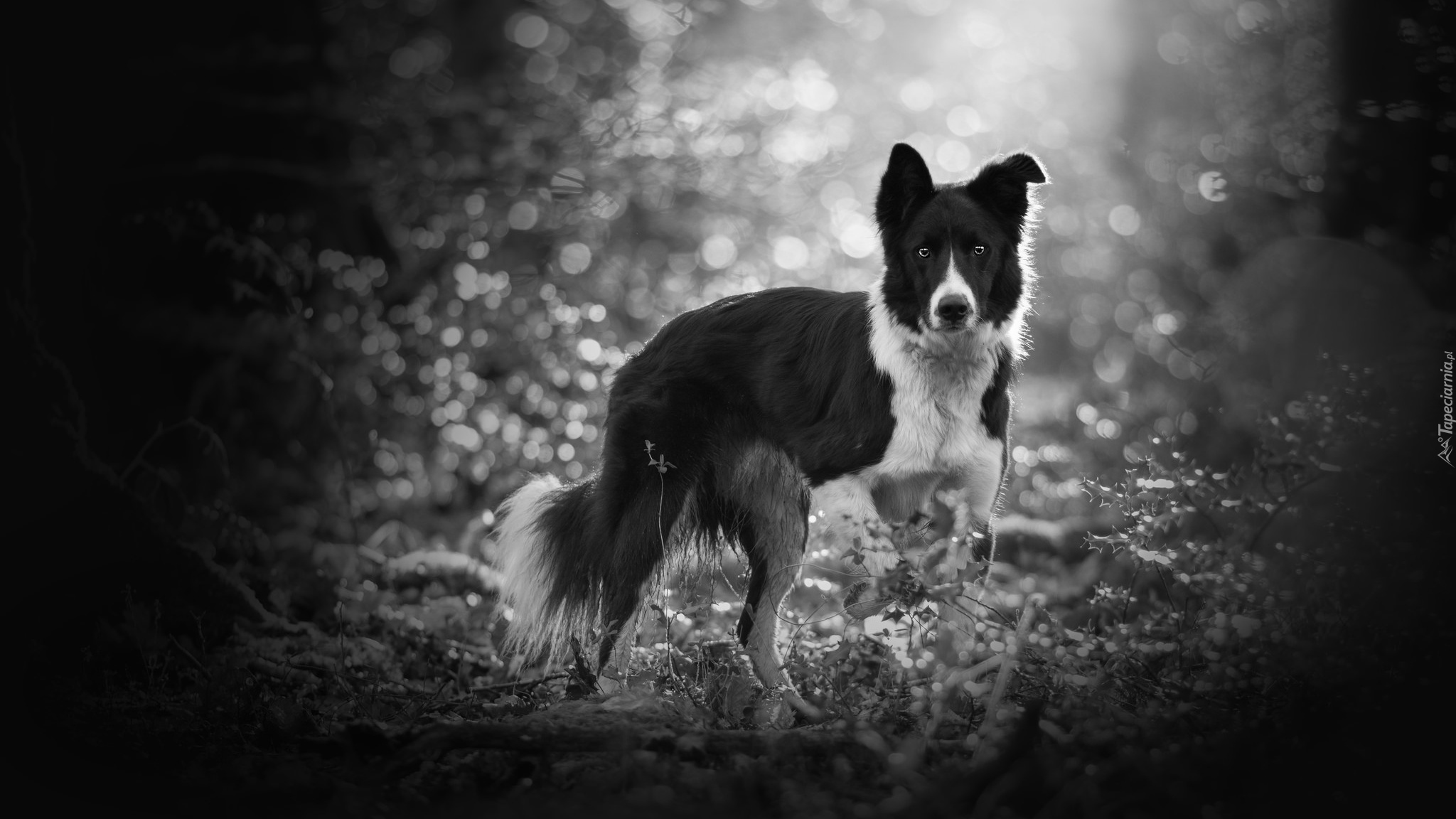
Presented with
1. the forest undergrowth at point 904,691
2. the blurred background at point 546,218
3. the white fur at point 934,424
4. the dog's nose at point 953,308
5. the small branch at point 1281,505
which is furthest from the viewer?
the blurred background at point 546,218

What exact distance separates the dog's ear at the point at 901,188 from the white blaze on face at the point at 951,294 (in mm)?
431

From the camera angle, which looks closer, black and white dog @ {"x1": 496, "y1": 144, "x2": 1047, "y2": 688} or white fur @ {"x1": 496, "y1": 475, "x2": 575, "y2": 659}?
black and white dog @ {"x1": 496, "y1": 144, "x2": 1047, "y2": 688}

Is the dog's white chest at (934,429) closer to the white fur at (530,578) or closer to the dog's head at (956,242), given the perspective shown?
the dog's head at (956,242)

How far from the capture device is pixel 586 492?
4988 mm

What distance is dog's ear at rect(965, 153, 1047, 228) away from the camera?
4629mm

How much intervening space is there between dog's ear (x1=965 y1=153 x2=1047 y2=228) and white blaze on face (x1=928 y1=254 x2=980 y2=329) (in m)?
0.51

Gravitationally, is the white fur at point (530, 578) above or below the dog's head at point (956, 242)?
below

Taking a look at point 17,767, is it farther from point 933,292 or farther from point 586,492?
point 933,292

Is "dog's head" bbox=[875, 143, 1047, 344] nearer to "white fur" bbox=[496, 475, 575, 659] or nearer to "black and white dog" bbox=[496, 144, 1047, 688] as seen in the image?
"black and white dog" bbox=[496, 144, 1047, 688]

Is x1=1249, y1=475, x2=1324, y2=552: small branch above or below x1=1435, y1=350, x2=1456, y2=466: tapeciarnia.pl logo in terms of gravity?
below

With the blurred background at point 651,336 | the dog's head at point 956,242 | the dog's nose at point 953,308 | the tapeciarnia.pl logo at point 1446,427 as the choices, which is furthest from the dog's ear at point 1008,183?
the tapeciarnia.pl logo at point 1446,427

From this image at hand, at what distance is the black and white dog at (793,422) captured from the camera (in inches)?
175

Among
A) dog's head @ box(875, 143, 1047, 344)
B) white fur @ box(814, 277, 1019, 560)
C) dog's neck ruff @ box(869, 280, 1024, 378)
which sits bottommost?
white fur @ box(814, 277, 1019, 560)

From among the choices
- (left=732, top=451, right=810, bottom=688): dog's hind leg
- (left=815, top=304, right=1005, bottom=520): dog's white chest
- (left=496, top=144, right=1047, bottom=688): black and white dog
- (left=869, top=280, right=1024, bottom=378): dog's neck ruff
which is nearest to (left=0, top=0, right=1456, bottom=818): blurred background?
(left=732, top=451, right=810, bottom=688): dog's hind leg
